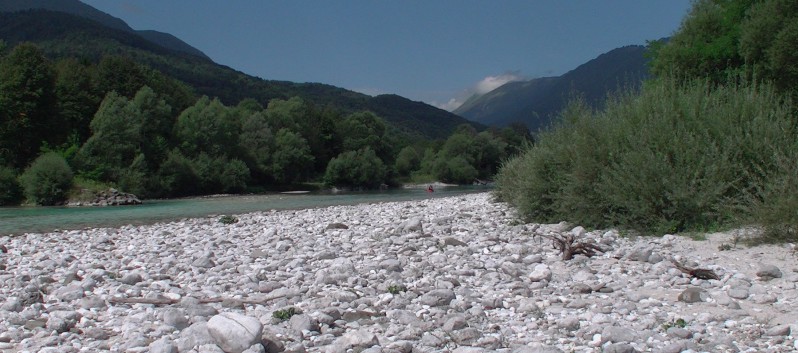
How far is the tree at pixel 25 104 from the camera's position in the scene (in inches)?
2152

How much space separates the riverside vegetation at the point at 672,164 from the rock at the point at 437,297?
5.32 meters

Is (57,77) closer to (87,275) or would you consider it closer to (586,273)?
(87,275)

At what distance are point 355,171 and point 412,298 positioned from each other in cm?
7394

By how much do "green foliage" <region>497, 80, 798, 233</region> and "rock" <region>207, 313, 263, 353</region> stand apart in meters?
8.36

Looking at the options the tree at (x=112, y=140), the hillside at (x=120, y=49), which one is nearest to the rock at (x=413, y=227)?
the tree at (x=112, y=140)

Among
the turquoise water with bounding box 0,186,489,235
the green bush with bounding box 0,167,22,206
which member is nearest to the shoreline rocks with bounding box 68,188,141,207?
the turquoise water with bounding box 0,186,489,235

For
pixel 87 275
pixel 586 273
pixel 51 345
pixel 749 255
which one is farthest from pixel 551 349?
pixel 87 275

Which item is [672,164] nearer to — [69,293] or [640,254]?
[640,254]

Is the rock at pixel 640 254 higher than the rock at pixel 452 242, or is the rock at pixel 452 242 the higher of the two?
the rock at pixel 452 242

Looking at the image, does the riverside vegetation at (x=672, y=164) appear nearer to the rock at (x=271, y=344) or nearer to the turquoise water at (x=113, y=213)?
the rock at (x=271, y=344)

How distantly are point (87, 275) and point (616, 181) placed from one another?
9976 mm

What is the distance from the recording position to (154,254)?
1232 cm

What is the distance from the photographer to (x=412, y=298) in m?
7.58

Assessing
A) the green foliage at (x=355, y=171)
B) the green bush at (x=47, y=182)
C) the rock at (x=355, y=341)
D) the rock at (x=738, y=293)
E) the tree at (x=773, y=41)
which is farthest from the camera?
the green foliage at (x=355, y=171)
